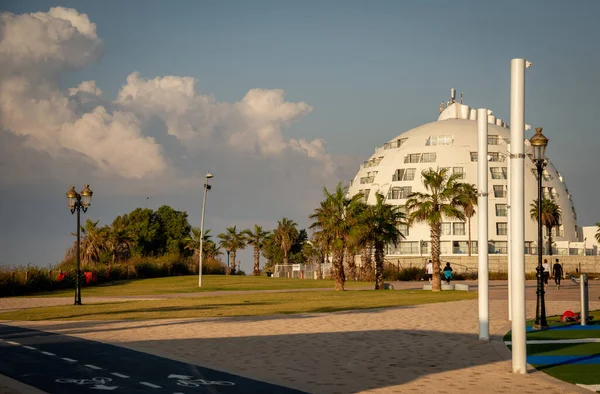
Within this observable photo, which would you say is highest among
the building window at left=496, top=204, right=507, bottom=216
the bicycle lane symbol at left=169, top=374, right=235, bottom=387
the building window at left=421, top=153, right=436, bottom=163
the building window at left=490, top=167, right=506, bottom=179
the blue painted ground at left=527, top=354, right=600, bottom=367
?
the building window at left=421, top=153, right=436, bottom=163

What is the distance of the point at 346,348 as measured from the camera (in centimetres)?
1792

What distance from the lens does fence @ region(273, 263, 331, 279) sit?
304 feet

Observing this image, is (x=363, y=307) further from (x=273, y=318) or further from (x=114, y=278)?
(x=114, y=278)

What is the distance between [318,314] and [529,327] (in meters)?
8.60

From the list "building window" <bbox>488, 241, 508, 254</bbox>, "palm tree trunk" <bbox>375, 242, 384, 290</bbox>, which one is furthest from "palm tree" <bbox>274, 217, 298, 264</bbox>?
"palm tree trunk" <bbox>375, 242, 384, 290</bbox>

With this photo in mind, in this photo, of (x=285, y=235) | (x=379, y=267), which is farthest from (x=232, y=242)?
(x=379, y=267)

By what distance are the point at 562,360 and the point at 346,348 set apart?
4.64 m

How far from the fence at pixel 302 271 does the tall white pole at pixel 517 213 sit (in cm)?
7663

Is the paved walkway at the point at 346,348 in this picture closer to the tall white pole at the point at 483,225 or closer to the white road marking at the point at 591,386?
the white road marking at the point at 591,386

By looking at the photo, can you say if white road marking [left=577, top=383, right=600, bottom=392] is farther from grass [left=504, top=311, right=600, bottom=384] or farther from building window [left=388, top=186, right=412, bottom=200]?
building window [left=388, top=186, right=412, bottom=200]

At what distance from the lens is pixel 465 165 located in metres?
121

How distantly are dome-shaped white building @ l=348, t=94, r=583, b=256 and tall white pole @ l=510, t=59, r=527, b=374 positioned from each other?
10159cm

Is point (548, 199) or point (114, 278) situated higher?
point (548, 199)

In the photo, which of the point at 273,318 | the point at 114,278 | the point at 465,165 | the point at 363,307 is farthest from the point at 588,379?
the point at 465,165
